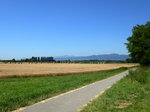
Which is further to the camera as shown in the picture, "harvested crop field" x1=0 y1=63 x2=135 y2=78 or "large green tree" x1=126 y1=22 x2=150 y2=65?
"large green tree" x1=126 y1=22 x2=150 y2=65

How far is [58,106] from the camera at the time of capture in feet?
37.4

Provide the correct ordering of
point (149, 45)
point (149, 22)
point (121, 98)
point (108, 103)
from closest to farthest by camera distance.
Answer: point (108, 103)
point (121, 98)
point (149, 45)
point (149, 22)

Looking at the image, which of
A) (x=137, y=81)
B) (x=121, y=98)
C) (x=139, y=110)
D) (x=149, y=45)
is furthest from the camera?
(x=149, y=45)

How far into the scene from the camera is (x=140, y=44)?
207ft

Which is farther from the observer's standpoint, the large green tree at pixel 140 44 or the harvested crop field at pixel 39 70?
the large green tree at pixel 140 44

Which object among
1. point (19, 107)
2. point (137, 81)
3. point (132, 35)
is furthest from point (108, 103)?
point (132, 35)

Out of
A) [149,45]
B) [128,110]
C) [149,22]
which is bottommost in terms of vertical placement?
[128,110]

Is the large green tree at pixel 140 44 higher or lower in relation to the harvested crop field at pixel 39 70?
higher

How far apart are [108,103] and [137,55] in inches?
2094

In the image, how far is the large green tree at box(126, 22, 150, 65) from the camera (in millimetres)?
61844

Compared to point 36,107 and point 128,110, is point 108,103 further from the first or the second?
point 36,107

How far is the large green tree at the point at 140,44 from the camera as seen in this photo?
61.8 meters

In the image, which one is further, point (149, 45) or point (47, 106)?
point (149, 45)

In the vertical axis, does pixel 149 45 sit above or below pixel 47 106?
above
